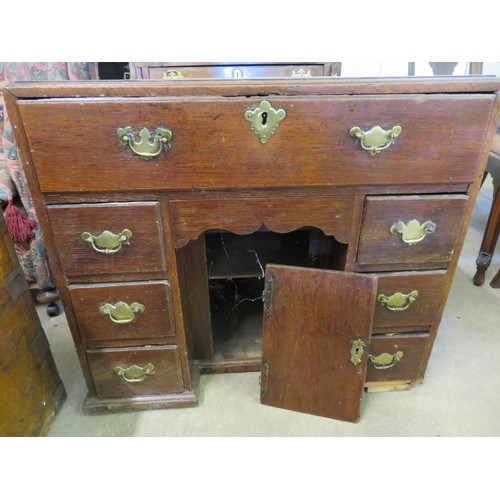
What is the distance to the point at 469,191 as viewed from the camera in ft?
2.85

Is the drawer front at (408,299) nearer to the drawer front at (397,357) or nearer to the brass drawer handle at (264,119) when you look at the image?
the drawer front at (397,357)

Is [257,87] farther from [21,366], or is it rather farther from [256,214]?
[21,366]

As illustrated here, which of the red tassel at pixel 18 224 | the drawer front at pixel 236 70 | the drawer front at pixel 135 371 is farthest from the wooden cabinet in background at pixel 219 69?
the drawer front at pixel 135 371

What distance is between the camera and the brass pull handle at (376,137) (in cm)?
77

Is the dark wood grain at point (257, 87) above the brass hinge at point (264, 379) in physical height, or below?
above

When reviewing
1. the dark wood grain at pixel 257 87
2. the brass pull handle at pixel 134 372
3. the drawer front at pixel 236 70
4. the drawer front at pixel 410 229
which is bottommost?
the brass pull handle at pixel 134 372

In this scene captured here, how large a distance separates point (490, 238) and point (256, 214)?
48.8 inches

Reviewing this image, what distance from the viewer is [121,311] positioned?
935 millimetres

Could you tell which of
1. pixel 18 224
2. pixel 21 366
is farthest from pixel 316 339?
pixel 18 224

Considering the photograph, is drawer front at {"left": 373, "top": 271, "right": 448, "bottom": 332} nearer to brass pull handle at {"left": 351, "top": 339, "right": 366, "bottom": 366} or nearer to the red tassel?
brass pull handle at {"left": 351, "top": 339, "right": 366, "bottom": 366}

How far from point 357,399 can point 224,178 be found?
2.29 feet

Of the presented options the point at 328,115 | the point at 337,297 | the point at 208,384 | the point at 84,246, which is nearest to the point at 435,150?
the point at 328,115

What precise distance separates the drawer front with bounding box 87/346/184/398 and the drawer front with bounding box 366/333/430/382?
1.81 feet

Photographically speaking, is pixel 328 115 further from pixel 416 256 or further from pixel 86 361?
pixel 86 361
